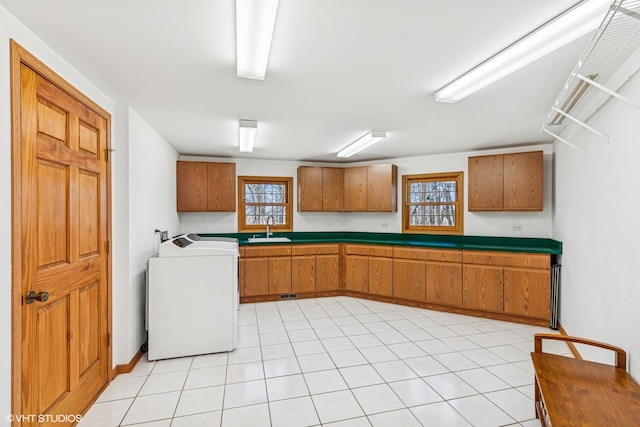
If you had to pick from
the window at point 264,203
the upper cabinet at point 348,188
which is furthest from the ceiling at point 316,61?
the window at point 264,203

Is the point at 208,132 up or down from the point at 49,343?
up

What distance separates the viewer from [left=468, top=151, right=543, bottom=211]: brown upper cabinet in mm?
4078

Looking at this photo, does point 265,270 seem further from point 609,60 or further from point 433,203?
point 609,60

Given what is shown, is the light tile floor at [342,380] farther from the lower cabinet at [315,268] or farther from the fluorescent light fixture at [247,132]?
the fluorescent light fixture at [247,132]

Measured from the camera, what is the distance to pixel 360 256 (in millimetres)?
5098

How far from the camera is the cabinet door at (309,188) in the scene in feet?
18.0

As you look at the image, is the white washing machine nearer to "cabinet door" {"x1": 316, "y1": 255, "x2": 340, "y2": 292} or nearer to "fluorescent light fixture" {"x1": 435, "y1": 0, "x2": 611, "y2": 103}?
"cabinet door" {"x1": 316, "y1": 255, "x2": 340, "y2": 292}

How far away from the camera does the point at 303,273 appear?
16.5ft

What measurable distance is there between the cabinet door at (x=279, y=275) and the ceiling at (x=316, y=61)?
2215 millimetres

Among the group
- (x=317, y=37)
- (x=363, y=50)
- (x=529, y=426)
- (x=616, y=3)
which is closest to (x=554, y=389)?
(x=529, y=426)

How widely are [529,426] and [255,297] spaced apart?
373 centimetres

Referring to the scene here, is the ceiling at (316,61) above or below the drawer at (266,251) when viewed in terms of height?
above

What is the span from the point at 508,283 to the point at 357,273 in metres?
2.14
